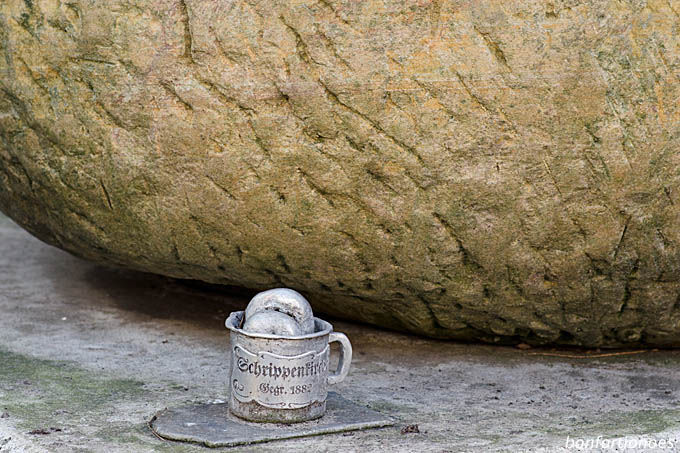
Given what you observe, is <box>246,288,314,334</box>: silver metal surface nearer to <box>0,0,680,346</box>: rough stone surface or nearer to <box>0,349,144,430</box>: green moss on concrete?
<box>0,0,680,346</box>: rough stone surface

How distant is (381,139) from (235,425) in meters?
0.98

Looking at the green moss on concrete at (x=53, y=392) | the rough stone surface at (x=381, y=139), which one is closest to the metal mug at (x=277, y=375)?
the green moss on concrete at (x=53, y=392)

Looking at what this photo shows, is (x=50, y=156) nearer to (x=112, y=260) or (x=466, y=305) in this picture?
(x=112, y=260)

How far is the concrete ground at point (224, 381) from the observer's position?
2871mm

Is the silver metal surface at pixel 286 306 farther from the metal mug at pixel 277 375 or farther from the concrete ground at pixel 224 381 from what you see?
the concrete ground at pixel 224 381

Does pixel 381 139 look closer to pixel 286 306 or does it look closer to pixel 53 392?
pixel 286 306

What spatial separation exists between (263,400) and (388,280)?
2.44 ft

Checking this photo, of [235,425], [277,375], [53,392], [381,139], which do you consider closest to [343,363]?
[277,375]

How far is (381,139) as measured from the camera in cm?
320

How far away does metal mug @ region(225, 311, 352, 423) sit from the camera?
2904mm

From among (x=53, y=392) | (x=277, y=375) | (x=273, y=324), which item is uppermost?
(x=273, y=324)

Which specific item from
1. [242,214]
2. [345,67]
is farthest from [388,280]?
[345,67]

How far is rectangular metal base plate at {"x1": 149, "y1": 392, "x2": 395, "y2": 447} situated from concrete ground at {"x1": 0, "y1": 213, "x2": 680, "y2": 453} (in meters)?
0.04

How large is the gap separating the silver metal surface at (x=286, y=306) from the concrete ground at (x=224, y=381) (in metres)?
0.34
